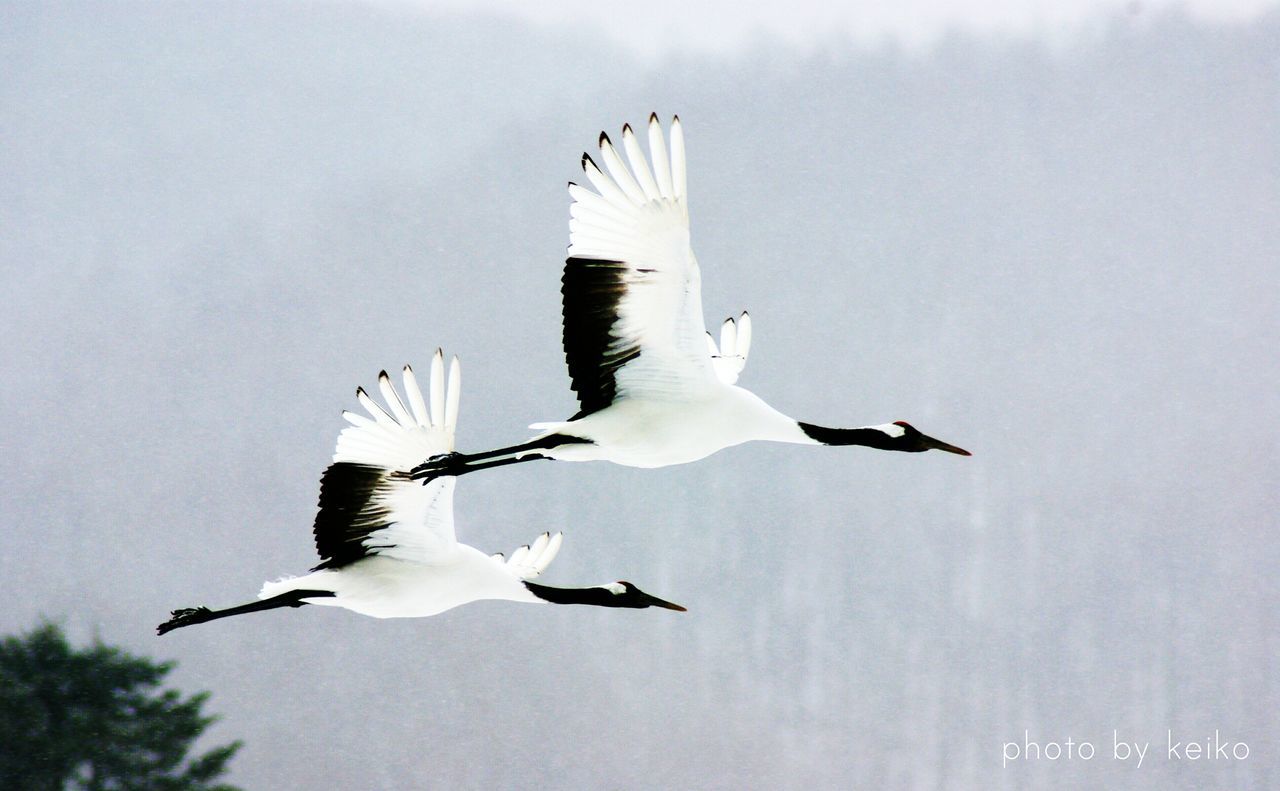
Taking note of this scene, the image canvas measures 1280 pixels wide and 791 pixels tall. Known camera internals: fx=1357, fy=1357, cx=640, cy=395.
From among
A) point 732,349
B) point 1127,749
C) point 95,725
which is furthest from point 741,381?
point 732,349

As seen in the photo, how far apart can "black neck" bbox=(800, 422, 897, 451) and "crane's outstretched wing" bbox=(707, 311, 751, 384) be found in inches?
21.1

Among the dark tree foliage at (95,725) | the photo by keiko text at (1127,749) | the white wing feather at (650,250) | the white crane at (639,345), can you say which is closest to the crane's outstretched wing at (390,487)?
the white crane at (639,345)

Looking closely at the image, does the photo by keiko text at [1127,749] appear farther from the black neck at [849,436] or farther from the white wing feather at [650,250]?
the white wing feather at [650,250]

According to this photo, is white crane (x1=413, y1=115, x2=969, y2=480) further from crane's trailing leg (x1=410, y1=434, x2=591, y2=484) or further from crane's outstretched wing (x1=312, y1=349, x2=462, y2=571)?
crane's outstretched wing (x1=312, y1=349, x2=462, y2=571)

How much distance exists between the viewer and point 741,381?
23.0 metres

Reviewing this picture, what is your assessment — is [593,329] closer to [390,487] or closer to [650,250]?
[650,250]

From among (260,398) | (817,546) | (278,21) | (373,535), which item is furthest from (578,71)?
(373,535)

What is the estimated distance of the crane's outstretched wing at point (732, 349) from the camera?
10.1 feet

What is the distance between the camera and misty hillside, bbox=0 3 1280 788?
56.1 feet

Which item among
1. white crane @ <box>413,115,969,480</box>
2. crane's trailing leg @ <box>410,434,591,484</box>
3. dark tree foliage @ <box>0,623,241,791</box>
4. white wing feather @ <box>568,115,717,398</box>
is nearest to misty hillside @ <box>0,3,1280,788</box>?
dark tree foliage @ <box>0,623,241,791</box>

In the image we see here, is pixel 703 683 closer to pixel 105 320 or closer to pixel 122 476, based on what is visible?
pixel 122 476

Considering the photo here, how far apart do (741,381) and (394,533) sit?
67.2ft

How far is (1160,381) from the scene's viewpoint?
891 inches

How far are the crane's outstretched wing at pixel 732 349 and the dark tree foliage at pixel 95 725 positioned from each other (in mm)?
5787
